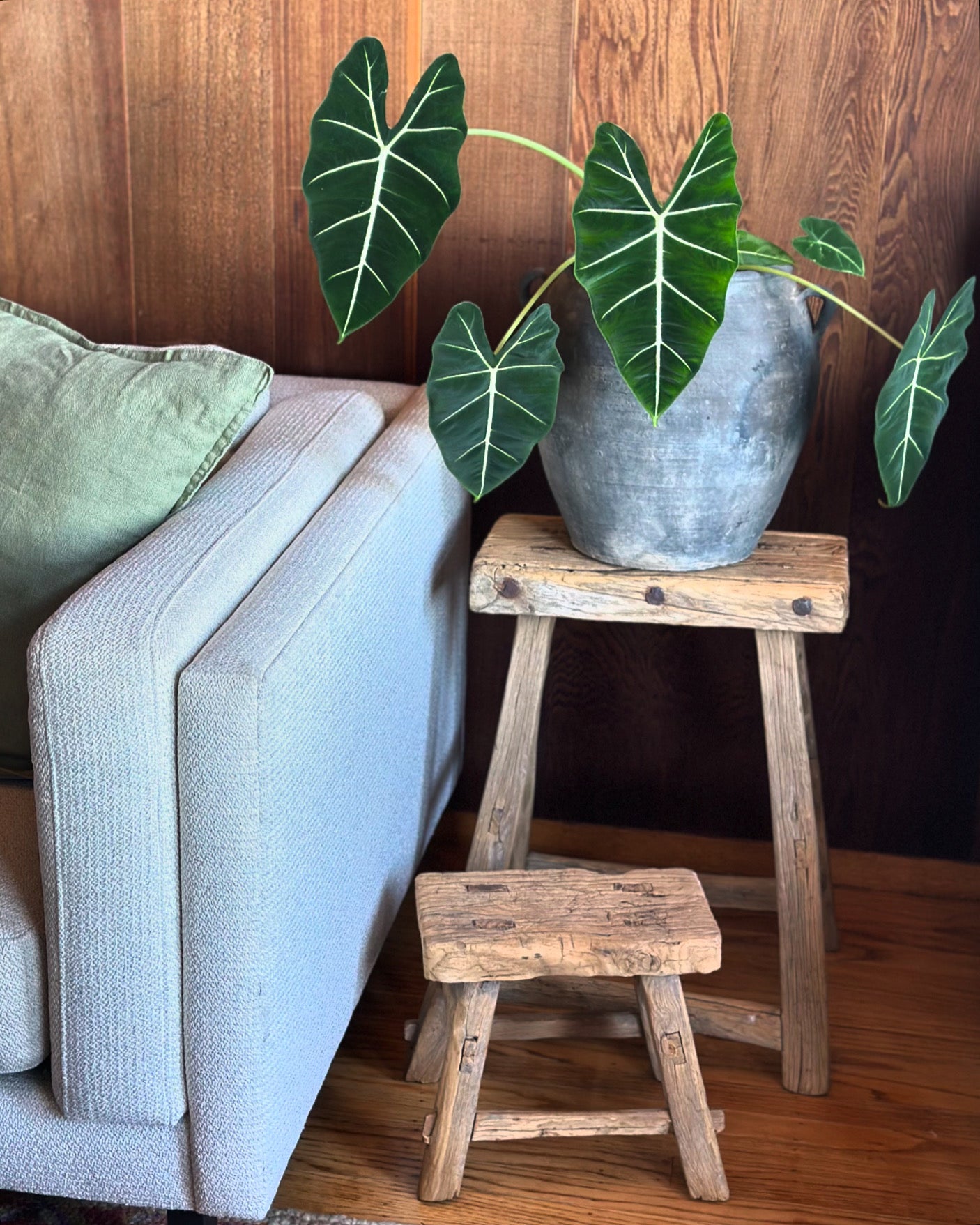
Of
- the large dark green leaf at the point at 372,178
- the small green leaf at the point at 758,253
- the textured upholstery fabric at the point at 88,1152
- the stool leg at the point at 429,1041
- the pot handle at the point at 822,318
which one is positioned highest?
the large dark green leaf at the point at 372,178

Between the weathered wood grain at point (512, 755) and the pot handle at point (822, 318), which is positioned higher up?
the pot handle at point (822, 318)

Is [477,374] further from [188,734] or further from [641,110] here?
[641,110]

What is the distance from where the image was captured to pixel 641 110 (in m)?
1.58

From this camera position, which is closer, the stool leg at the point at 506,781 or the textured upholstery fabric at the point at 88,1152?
the textured upholstery fabric at the point at 88,1152

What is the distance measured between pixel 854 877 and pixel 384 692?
0.89 metres

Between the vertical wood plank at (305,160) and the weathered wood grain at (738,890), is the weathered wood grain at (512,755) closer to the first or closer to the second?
the weathered wood grain at (738,890)

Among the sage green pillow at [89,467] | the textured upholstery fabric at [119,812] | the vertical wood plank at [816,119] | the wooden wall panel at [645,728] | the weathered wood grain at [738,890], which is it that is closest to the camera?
the textured upholstery fabric at [119,812]

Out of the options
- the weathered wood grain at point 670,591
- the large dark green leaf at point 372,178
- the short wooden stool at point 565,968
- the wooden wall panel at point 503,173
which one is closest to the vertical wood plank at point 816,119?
the wooden wall panel at point 503,173

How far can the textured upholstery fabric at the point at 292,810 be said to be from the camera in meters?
0.98

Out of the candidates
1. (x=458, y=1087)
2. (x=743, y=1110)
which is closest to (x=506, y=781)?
(x=458, y=1087)

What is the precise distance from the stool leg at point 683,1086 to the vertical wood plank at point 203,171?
103 cm

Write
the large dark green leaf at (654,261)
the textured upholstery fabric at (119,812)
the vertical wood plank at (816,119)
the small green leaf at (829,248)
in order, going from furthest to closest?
1. the vertical wood plank at (816,119)
2. the small green leaf at (829,248)
3. the large dark green leaf at (654,261)
4. the textured upholstery fabric at (119,812)

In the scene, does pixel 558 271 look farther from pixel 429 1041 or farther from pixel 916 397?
pixel 429 1041

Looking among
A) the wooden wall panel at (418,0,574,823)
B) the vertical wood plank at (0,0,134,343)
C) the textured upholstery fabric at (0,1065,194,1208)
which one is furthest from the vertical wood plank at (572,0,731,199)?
the textured upholstery fabric at (0,1065,194,1208)
